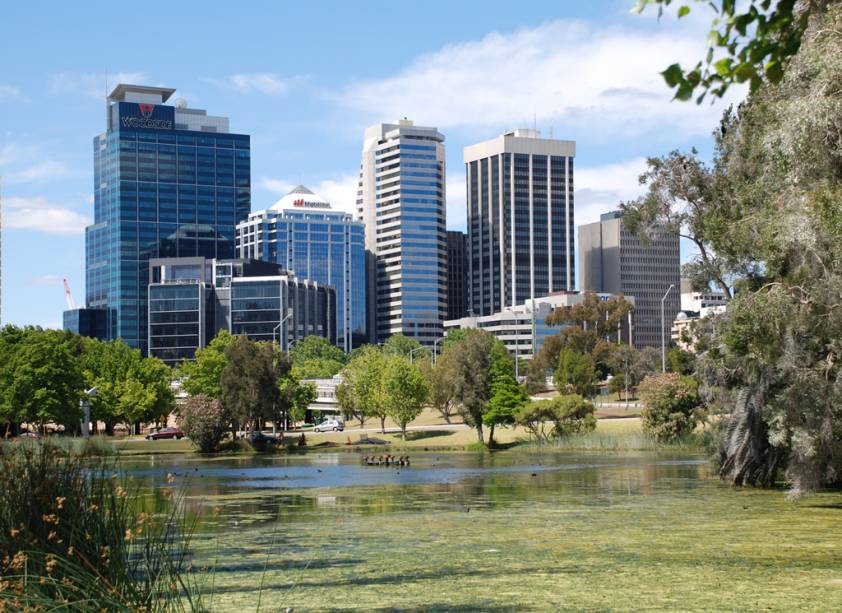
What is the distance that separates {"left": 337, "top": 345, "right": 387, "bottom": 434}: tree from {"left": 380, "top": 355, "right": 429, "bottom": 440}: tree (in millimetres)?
1894

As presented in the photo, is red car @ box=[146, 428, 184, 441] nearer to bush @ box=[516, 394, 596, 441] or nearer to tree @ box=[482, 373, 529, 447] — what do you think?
tree @ box=[482, 373, 529, 447]

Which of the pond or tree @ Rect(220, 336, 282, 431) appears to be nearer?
the pond

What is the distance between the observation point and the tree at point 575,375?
141750mm

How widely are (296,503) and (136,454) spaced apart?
5758cm

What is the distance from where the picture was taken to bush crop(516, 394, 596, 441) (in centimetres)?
9712

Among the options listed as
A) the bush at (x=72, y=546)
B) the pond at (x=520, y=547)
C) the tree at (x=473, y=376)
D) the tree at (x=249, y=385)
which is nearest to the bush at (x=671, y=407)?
the tree at (x=473, y=376)

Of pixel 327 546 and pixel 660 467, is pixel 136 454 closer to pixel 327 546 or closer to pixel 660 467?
pixel 660 467

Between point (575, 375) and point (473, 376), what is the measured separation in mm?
44522

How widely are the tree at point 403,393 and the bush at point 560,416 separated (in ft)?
65.2

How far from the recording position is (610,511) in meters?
33.8

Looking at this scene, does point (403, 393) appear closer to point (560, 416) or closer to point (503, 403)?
point (503, 403)

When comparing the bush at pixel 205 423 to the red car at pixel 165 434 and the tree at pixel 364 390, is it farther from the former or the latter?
the red car at pixel 165 434

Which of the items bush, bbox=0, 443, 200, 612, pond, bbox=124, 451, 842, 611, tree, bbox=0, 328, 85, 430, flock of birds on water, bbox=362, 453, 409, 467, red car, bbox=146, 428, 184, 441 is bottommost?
red car, bbox=146, 428, 184, 441

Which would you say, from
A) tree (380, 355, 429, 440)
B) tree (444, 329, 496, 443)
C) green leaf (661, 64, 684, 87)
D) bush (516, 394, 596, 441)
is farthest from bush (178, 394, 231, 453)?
green leaf (661, 64, 684, 87)
